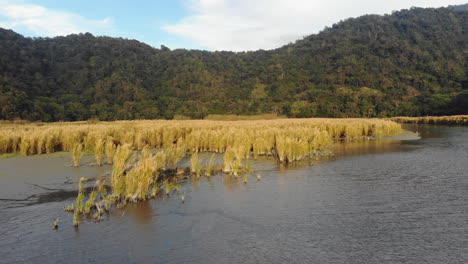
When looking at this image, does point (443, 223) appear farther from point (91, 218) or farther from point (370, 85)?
point (370, 85)

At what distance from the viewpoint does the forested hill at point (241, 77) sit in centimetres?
6944

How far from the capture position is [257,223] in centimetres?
665

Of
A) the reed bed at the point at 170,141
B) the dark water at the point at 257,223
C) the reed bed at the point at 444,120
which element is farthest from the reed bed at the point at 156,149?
the reed bed at the point at 444,120

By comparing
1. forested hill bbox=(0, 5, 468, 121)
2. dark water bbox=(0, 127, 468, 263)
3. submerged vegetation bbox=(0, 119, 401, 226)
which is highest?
forested hill bbox=(0, 5, 468, 121)

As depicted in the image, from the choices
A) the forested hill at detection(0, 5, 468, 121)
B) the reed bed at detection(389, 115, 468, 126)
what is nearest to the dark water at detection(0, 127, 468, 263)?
the reed bed at detection(389, 115, 468, 126)

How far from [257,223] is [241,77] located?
3857 inches

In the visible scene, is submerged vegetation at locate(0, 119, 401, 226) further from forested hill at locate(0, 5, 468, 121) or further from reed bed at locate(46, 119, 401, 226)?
forested hill at locate(0, 5, 468, 121)

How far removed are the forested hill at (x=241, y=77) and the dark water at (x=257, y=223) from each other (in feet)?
168

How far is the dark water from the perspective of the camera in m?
5.30

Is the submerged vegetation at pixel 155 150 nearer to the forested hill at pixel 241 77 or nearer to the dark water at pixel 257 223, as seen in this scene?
the dark water at pixel 257 223

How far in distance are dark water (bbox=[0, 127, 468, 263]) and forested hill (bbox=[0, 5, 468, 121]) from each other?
168ft

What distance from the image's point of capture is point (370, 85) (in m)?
92.9

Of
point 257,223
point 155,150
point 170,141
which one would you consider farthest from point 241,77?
point 257,223

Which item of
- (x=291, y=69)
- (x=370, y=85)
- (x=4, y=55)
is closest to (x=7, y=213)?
(x=4, y=55)
